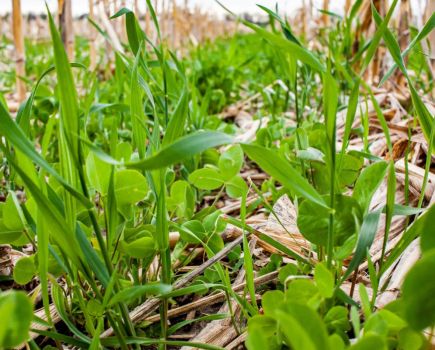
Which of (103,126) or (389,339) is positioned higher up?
(389,339)

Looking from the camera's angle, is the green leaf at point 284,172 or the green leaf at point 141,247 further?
the green leaf at point 141,247

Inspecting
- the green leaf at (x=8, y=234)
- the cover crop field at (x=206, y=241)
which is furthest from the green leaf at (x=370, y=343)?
the green leaf at (x=8, y=234)

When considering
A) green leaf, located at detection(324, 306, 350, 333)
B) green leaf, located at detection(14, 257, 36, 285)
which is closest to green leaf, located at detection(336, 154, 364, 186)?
green leaf, located at detection(324, 306, 350, 333)

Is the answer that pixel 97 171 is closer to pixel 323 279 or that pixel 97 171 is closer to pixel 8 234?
pixel 8 234

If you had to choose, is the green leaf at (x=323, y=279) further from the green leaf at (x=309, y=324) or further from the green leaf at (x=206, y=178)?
the green leaf at (x=206, y=178)

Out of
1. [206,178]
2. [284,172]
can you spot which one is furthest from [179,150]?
[206,178]

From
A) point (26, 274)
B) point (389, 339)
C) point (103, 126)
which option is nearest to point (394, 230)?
point (389, 339)

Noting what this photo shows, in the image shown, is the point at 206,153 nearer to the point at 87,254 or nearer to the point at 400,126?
the point at 400,126
